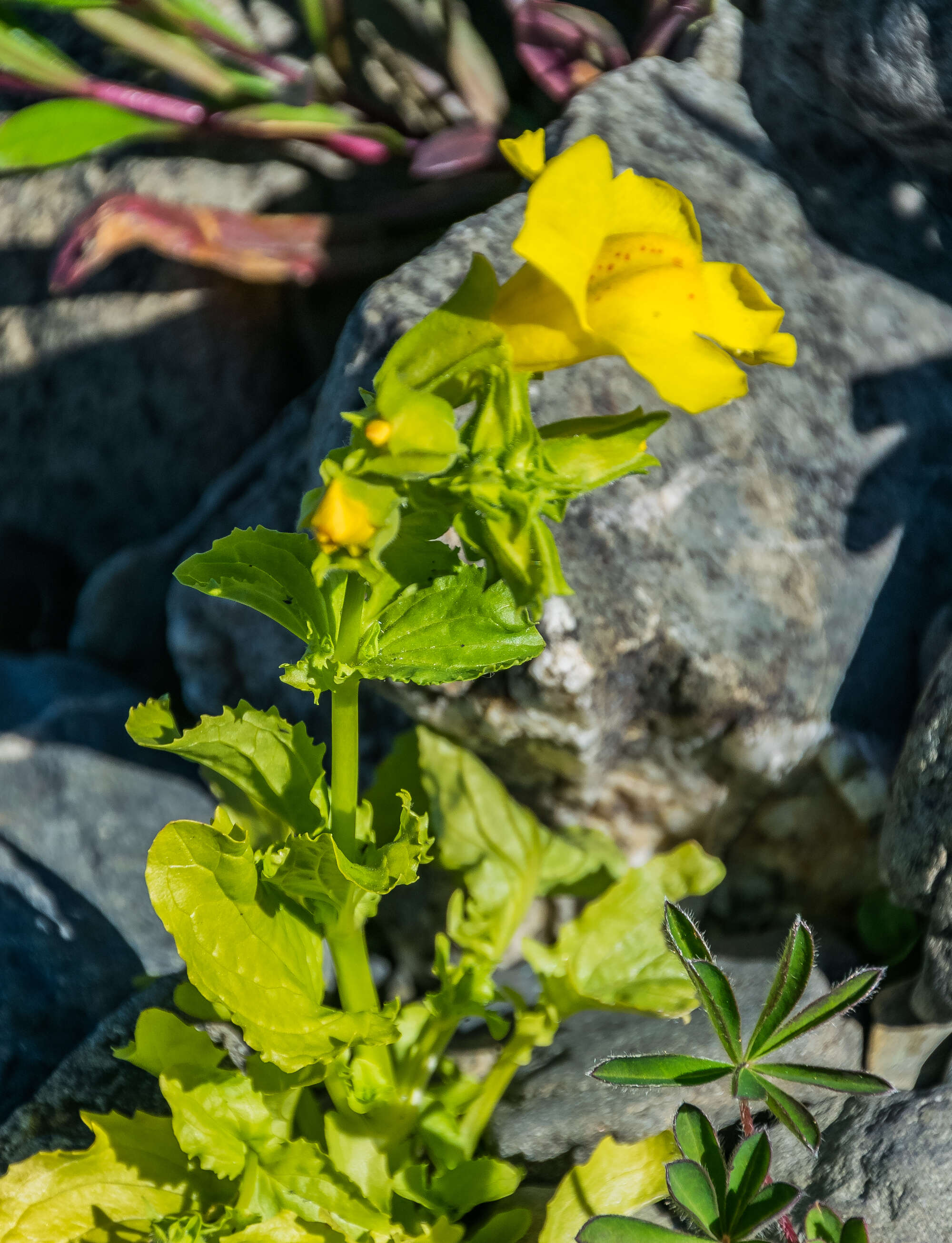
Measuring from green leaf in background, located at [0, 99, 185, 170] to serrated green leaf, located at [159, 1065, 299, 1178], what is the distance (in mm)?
2364

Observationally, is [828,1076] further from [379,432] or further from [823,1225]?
[379,432]

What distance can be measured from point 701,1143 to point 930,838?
0.83 metres

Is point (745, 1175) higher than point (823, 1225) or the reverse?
higher

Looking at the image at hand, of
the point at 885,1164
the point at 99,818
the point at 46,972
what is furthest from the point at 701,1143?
the point at 99,818

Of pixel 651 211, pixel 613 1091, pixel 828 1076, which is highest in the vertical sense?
pixel 651 211

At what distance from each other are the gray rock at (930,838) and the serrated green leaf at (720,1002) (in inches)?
28.5

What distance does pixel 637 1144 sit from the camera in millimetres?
1836

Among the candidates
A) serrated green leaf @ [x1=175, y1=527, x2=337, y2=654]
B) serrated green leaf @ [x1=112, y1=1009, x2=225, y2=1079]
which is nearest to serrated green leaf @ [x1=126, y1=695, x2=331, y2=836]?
serrated green leaf @ [x1=175, y1=527, x2=337, y2=654]

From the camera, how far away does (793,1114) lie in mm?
1545

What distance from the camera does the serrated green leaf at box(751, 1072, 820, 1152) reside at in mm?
1518

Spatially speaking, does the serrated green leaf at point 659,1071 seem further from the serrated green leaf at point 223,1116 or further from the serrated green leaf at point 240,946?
the serrated green leaf at point 223,1116

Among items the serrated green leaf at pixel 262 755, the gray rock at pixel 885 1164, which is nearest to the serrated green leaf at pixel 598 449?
the serrated green leaf at pixel 262 755

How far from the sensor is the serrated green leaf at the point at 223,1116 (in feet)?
5.80

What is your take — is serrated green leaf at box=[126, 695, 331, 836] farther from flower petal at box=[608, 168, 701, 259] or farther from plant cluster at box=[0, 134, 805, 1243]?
flower petal at box=[608, 168, 701, 259]
